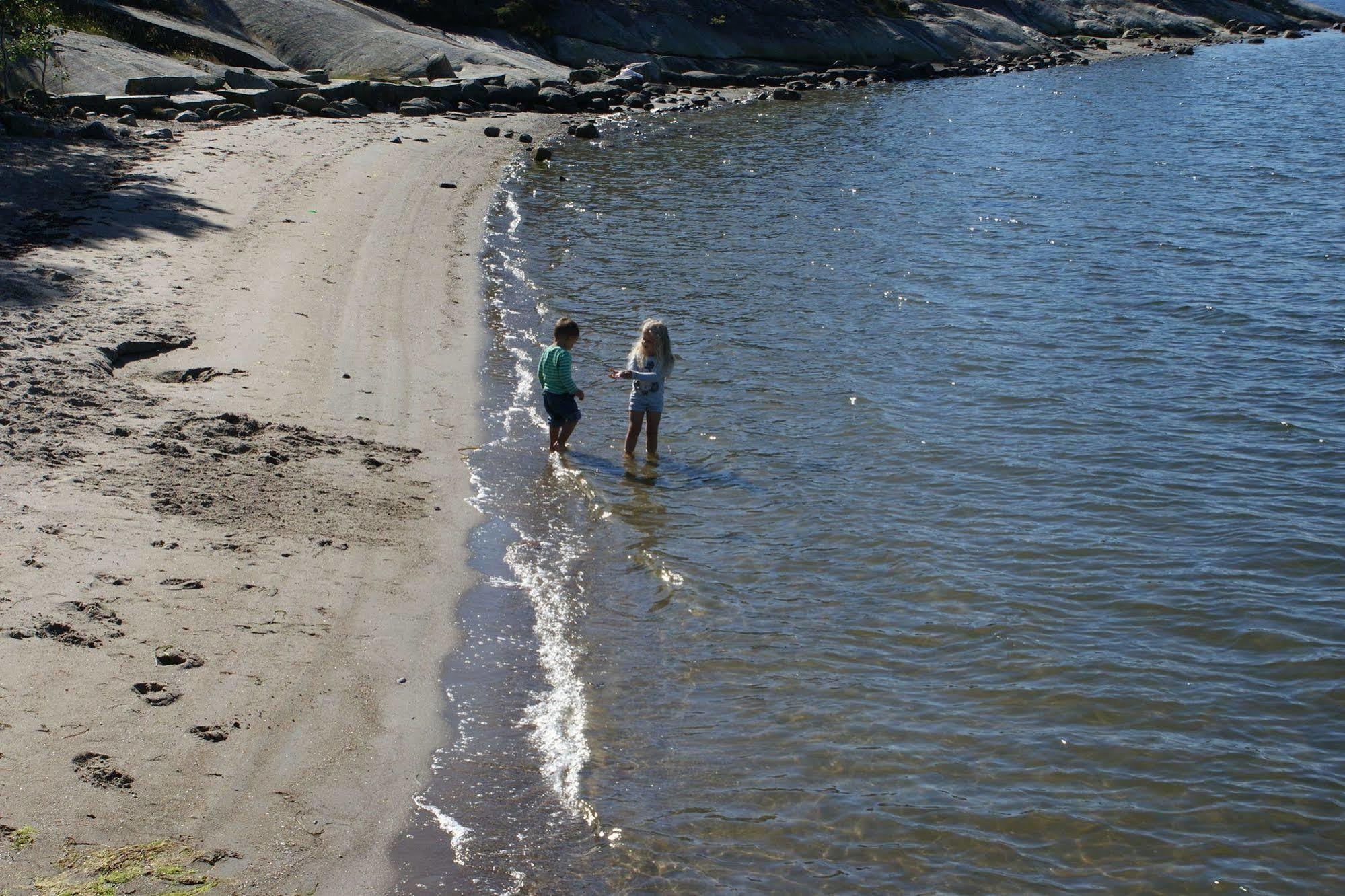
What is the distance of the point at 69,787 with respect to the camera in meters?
5.81

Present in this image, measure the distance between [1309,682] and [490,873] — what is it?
20.1ft

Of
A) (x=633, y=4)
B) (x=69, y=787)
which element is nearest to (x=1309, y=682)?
(x=69, y=787)

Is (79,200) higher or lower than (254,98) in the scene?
lower

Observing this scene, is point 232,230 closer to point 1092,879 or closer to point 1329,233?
point 1092,879

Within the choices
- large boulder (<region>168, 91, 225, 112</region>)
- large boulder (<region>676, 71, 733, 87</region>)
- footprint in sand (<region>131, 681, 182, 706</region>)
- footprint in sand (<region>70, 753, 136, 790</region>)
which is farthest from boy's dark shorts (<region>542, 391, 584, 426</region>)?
large boulder (<region>676, 71, 733, 87</region>)

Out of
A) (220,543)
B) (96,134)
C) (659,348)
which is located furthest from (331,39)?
(220,543)

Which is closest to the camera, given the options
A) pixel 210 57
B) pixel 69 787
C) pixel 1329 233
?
pixel 69 787

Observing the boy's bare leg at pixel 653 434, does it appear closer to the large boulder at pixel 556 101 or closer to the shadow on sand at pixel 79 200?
the shadow on sand at pixel 79 200

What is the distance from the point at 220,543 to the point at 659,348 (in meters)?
4.90

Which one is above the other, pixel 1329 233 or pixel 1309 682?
pixel 1329 233

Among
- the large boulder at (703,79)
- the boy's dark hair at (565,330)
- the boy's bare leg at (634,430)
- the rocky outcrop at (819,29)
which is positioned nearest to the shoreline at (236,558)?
the boy's dark hair at (565,330)

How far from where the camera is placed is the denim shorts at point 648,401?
11.9 metres

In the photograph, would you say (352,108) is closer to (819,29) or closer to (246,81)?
(246,81)

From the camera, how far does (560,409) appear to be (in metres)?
12.0
